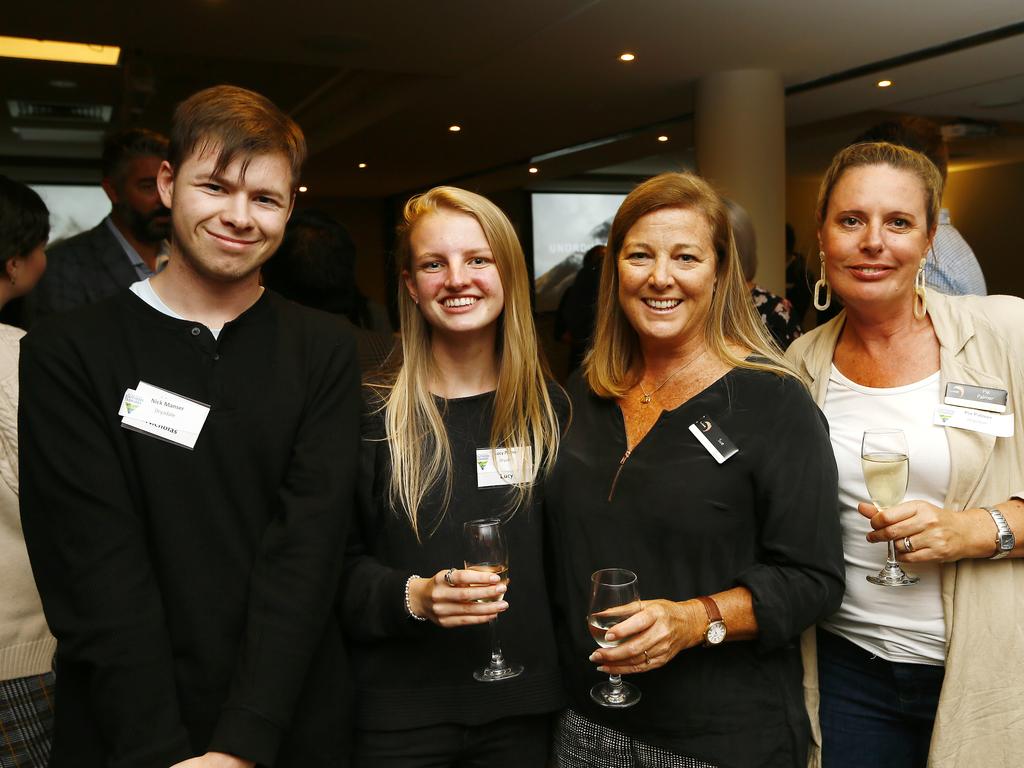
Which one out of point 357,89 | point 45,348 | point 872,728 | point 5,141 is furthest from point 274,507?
point 5,141

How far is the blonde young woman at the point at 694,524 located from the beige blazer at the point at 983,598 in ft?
0.88

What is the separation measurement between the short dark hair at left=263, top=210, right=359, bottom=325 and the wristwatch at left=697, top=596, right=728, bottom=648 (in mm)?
1467

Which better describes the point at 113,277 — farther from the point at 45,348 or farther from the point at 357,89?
the point at 357,89

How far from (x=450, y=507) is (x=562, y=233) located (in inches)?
501

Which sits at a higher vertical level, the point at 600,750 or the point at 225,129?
the point at 225,129

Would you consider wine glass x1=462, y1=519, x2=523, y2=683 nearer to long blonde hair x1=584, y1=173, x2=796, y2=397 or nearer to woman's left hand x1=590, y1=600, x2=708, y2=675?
woman's left hand x1=590, y1=600, x2=708, y2=675

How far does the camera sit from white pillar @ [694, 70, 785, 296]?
6785 millimetres

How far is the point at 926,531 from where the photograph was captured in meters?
1.64

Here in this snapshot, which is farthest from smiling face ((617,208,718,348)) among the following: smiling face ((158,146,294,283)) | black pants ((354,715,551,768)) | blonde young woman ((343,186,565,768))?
black pants ((354,715,551,768))

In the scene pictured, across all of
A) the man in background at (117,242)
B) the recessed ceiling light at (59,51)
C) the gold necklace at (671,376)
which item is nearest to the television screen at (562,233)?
the recessed ceiling light at (59,51)

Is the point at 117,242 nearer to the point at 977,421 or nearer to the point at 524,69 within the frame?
the point at 977,421

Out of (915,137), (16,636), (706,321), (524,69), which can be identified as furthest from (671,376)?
(524,69)

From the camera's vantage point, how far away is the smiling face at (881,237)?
1.82m

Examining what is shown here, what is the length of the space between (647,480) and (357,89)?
761cm
